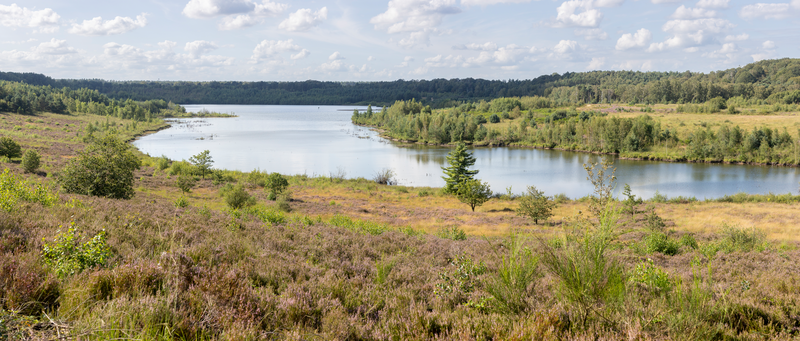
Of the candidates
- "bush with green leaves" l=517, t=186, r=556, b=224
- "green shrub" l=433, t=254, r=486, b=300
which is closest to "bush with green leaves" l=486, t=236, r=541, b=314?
"green shrub" l=433, t=254, r=486, b=300

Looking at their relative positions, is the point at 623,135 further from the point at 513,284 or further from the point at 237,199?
the point at 513,284

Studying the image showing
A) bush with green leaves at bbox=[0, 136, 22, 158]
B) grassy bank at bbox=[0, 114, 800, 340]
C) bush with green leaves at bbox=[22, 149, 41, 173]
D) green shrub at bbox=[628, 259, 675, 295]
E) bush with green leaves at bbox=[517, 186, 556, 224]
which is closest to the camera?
grassy bank at bbox=[0, 114, 800, 340]

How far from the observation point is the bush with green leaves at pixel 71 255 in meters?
3.64

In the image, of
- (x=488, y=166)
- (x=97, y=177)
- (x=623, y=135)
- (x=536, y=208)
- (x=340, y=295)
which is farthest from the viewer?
(x=623, y=135)

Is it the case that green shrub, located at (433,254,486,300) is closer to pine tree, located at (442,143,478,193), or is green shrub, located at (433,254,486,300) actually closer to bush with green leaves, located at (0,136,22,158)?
pine tree, located at (442,143,478,193)

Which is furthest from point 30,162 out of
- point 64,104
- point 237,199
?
point 64,104

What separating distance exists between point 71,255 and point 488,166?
67520 millimetres

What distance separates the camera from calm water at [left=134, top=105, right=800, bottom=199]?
50.8 m

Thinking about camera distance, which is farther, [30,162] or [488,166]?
[488,166]

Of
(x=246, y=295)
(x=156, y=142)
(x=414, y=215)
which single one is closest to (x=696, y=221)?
(x=414, y=215)

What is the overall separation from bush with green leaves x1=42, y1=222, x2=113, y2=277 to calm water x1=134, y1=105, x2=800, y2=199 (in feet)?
158

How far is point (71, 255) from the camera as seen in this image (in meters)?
3.84

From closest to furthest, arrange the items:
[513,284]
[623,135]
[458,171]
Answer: [513,284], [458,171], [623,135]

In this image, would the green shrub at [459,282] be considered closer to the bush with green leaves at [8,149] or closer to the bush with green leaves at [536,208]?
the bush with green leaves at [536,208]
